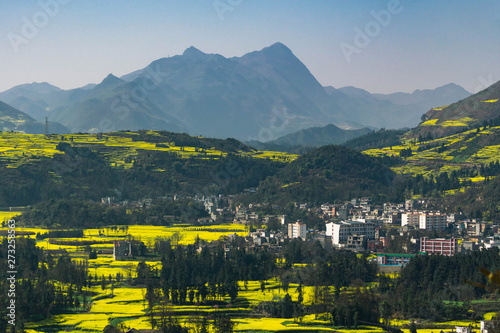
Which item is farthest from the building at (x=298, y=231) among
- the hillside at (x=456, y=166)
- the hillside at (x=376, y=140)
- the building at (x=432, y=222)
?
the hillside at (x=376, y=140)

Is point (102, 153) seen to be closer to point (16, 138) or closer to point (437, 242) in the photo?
point (16, 138)

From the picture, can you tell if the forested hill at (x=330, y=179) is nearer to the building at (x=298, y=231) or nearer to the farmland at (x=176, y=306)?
the building at (x=298, y=231)

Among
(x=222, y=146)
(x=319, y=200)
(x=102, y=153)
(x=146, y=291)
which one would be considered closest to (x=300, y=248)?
(x=146, y=291)

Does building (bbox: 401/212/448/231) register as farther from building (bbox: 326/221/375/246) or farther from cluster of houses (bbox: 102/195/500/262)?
building (bbox: 326/221/375/246)

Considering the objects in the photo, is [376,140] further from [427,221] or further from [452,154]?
[427,221]

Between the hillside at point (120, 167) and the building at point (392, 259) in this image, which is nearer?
the building at point (392, 259)

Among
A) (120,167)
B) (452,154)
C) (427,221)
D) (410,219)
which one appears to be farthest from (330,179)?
(427,221)

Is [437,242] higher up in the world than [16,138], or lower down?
lower down
